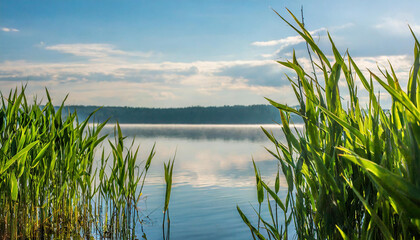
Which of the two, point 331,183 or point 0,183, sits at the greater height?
point 331,183

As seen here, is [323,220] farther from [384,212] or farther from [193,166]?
[193,166]

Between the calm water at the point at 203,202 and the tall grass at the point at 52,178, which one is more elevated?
A: the tall grass at the point at 52,178

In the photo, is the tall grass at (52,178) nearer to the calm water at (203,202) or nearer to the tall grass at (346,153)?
the calm water at (203,202)

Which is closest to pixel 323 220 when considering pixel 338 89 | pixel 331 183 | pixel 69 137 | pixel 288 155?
pixel 331 183

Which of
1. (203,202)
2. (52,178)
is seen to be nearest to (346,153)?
(52,178)

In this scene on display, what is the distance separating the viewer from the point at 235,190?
27.8ft

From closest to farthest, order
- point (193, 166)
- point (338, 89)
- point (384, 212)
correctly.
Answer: point (384, 212) < point (338, 89) < point (193, 166)

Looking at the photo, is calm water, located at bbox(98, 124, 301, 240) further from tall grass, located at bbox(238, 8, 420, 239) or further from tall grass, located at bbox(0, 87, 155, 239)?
tall grass, located at bbox(238, 8, 420, 239)

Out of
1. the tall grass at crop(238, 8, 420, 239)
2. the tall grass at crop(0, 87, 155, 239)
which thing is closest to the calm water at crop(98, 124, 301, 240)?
the tall grass at crop(0, 87, 155, 239)

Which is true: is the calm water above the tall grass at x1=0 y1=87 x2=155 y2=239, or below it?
below

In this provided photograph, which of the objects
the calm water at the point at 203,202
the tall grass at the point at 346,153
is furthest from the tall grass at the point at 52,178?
the tall grass at the point at 346,153

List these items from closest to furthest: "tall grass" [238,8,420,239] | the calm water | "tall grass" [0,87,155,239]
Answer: "tall grass" [238,8,420,239] → "tall grass" [0,87,155,239] → the calm water

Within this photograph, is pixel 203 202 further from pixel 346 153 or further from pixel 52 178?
pixel 346 153

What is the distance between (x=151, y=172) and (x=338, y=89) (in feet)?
32.6
